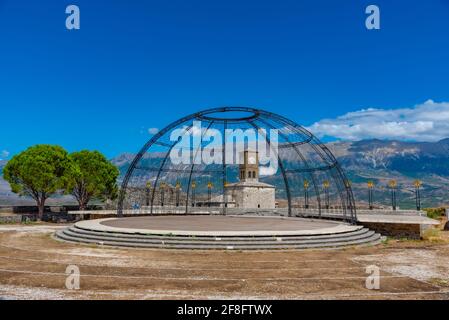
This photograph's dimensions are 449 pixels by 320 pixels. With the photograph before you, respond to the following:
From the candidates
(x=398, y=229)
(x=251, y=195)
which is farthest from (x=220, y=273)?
(x=251, y=195)

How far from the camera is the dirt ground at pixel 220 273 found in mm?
11641

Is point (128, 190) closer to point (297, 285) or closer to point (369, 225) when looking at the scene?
point (369, 225)

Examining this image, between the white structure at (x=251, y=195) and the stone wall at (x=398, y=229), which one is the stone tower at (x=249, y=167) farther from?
the stone wall at (x=398, y=229)

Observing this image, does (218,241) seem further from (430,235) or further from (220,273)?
(430,235)

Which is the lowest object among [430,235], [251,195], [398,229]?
[430,235]

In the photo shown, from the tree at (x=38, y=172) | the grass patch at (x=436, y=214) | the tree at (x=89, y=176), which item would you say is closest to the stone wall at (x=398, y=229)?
the grass patch at (x=436, y=214)

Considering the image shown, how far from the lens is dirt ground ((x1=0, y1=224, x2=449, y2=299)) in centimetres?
1164

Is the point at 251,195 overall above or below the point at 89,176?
below

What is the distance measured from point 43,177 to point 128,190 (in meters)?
20.5

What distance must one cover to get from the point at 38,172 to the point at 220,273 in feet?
112

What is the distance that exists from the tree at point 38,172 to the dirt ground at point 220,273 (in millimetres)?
21422

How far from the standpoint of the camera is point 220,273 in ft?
48.4

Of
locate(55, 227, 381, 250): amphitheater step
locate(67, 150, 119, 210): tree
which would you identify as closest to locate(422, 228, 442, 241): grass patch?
locate(55, 227, 381, 250): amphitheater step
